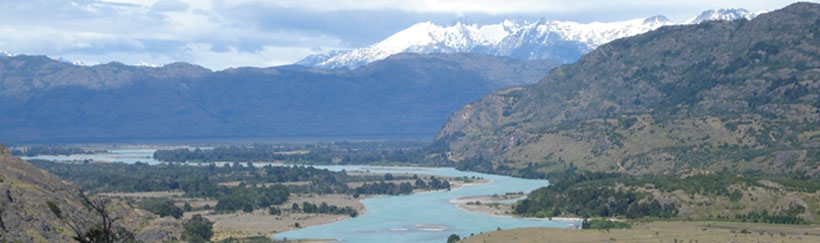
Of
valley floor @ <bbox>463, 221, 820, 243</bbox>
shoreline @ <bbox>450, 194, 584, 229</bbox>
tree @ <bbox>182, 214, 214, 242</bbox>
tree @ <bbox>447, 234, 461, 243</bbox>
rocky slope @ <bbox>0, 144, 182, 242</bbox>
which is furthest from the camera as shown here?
shoreline @ <bbox>450, 194, 584, 229</bbox>

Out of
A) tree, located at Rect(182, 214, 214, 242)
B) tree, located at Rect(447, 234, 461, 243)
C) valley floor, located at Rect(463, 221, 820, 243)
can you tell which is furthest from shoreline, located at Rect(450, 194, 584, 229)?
tree, located at Rect(182, 214, 214, 242)

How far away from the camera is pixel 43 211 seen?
354 ft

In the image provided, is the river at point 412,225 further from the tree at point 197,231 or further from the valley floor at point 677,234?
the valley floor at point 677,234

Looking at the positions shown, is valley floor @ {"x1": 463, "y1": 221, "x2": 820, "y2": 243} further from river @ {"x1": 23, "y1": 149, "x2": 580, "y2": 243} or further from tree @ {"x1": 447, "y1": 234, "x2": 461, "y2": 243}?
river @ {"x1": 23, "y1": 149, "x2": 580, "y2": 243}

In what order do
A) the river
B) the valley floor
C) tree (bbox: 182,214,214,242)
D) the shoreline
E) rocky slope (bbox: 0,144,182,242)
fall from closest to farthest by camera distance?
rocky slope (bbox: 0,144,182,242) → the valley floor → tree (bbox: 182,214,214,242) → the river → the shoreline

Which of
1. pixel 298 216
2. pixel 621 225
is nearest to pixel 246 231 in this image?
pixel 298 216

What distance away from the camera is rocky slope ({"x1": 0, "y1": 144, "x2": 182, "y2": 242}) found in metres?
102

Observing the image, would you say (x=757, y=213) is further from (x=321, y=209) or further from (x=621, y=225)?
(x=321, y=209)

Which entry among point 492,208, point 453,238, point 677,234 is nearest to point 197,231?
point 453,238

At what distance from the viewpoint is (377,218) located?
17750cm

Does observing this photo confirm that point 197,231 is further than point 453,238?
Yes

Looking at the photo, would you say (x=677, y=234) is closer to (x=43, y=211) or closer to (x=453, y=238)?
(x=453, y=238)

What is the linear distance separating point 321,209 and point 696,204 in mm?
61868

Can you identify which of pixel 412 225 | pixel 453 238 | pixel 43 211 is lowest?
pixel 412 225
